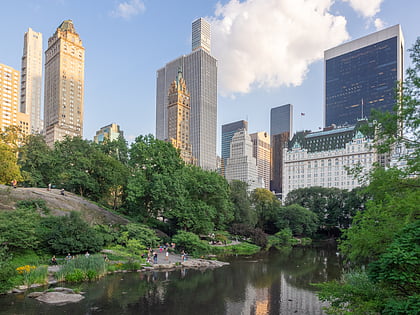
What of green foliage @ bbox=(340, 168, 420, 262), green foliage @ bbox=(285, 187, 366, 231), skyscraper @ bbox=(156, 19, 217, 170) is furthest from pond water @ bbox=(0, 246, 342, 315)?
skyscraper @ bbox=(156, 19, 217, 170)

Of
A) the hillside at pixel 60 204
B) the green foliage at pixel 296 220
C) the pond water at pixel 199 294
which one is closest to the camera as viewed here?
the pond water at pixel 199 294

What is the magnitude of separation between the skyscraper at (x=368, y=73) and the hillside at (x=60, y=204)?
171 m

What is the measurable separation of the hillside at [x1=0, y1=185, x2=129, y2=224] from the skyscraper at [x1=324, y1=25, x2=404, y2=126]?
561 feet

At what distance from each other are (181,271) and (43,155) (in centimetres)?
3395

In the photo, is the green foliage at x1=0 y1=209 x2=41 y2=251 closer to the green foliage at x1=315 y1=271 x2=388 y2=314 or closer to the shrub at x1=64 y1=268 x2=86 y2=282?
the shrub at x1=64 y1=268 x2=86 y2=282

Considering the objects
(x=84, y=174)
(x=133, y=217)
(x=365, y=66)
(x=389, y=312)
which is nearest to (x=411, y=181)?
(x=389, y=312)

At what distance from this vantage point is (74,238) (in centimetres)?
2994

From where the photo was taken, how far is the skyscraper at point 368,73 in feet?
573

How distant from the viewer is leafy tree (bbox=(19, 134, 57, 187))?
50.5 metres

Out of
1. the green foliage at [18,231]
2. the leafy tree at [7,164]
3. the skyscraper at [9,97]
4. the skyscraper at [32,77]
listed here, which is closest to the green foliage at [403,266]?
the green foliage at [18,231]

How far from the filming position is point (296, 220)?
69.4 metres

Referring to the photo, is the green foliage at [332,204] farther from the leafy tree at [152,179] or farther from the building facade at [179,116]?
the building facade at [179,116]

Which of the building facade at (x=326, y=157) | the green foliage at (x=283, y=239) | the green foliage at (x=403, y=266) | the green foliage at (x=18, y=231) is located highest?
the building facade at (x=326, y=157)

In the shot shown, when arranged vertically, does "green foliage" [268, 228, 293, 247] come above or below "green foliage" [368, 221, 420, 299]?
below
